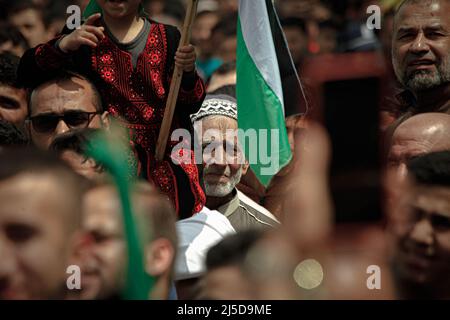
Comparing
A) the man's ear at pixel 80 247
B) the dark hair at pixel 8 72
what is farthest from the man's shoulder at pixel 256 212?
the man's ear at pixel 80 247

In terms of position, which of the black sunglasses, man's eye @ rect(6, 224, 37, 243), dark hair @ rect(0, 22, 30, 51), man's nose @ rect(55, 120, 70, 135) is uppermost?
dark hair @ rect(0, 22, 30, 51)

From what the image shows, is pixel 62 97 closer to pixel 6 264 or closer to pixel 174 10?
pixel 6 264

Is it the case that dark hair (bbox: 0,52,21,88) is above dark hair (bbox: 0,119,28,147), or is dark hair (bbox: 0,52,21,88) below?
above

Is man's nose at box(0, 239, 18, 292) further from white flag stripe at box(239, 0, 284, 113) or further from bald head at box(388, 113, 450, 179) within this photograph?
white flag stripe at box(239, 0, 284, 113)

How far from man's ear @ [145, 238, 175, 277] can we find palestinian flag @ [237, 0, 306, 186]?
5.57 ft

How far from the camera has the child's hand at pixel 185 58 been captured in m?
5.15

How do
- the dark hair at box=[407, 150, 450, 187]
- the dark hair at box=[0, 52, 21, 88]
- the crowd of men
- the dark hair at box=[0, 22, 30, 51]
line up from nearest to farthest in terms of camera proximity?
the crowd of men → the dark hair at box=[407, 150, 450, 187] → the dark hair at box=[0, 52, 21, 88] → the dark hair at box=[0, 22, 30, 51]

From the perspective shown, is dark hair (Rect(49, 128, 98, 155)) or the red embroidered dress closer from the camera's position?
dark hair (Rect(49, 128, 98, 155))

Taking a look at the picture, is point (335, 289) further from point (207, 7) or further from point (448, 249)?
point (207, 7)

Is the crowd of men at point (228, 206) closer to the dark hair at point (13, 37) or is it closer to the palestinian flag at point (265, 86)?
the palestinian flag at point (265, 86)

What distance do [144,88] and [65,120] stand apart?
16.2 inches

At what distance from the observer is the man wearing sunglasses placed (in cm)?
533

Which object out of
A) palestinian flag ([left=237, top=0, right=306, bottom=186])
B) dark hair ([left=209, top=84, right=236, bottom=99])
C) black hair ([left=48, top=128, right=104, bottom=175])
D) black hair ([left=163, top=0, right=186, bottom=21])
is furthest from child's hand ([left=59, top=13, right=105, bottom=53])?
black hair ([left=163, top=0, right=186, bottom=21])
